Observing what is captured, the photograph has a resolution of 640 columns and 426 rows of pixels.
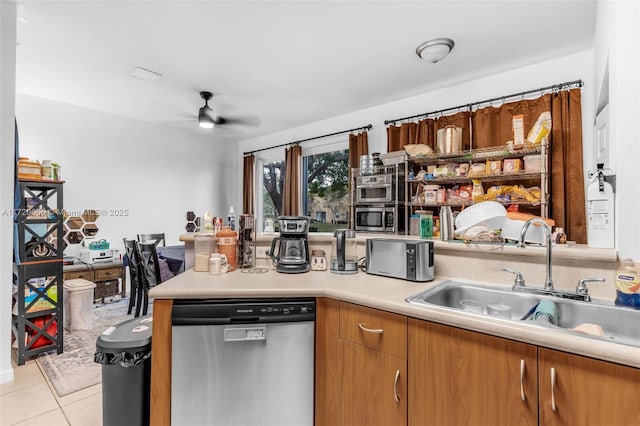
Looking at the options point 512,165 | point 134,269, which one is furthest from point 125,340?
point 512,165

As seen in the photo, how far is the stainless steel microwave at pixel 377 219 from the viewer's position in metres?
3.32

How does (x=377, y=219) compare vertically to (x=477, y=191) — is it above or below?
below

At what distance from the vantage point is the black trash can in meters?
1.41

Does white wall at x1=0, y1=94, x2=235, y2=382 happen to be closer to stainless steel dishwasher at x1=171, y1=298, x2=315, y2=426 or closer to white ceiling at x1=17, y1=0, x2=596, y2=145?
white ceiling at x1=17, y1=0, x2=596, y2=145

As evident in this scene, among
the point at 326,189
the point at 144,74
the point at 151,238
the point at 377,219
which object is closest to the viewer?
the point at 144,74

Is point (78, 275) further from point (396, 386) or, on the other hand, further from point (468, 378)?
point (468, 378)

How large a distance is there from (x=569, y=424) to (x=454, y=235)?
1024mm

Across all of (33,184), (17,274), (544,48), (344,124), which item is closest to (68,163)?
(33,184)

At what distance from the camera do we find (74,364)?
235cm

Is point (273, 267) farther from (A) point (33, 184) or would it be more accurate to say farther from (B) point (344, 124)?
(B) point (344, 124)

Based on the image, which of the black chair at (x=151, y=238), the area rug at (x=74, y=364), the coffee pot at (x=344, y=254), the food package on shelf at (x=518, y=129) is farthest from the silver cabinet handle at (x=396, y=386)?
the black chair at (x=151, y=238)

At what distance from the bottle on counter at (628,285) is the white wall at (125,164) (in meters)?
5.11

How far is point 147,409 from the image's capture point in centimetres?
146

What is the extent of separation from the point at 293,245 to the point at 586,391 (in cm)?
135
